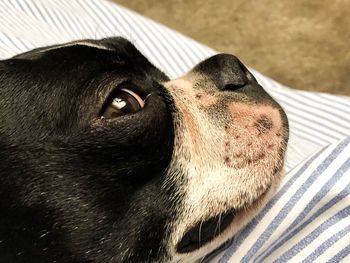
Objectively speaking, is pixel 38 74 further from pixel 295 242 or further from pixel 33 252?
pixel 295 242

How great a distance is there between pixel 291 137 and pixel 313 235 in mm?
338

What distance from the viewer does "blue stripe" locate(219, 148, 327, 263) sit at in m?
0.86

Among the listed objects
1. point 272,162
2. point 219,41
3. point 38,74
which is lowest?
point 219,41

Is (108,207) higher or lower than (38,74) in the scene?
lower

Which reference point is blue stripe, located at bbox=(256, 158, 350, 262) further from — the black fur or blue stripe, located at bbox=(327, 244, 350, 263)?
the black fur

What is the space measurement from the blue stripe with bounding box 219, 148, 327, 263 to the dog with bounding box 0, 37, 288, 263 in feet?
0.09

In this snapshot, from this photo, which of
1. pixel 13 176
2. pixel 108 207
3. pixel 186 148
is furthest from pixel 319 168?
pixel 13 176

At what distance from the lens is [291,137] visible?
1141mm

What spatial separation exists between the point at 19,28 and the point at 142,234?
0.77m

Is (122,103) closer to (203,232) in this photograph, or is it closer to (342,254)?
(203,232)

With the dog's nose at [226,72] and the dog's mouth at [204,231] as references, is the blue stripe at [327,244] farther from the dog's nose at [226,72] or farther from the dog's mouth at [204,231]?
the dog's nose at [226,72]

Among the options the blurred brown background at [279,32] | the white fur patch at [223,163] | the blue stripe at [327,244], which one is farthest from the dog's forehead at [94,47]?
the blurred brown background at [279,32]

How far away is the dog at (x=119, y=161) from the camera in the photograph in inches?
28.8

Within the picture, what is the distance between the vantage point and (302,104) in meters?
1.22
